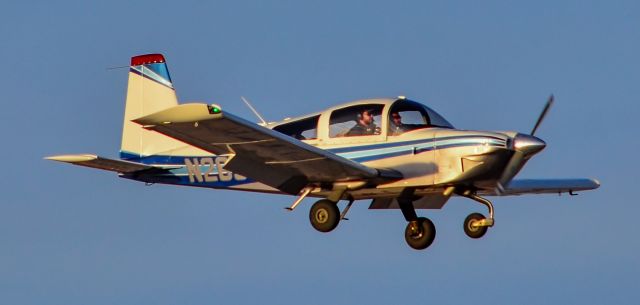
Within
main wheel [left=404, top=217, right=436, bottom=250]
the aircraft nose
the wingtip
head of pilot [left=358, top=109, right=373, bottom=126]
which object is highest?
head of pilot [left=358, top=109, right=373, bottom=126]

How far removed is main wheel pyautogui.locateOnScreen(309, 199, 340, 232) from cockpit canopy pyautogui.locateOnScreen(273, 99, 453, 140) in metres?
1.15

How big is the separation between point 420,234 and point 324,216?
1769 mm

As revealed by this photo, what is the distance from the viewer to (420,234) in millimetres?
23750

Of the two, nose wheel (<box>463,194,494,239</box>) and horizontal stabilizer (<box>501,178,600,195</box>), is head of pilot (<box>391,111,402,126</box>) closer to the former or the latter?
nose wheel (<box>463,194,494,239</box>)

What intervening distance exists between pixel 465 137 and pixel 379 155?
56.7 inches

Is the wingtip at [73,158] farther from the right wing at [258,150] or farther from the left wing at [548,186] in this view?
the left wing at [548,186]

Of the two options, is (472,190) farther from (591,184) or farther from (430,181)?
(591,184)

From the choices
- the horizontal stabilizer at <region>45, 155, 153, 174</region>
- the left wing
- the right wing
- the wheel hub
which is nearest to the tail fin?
the horizontal stabilizer at <region>45, 155, 153, 174</region>

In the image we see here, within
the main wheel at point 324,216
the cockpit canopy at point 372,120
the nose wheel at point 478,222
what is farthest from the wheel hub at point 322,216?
the nose wheel at point 478,222

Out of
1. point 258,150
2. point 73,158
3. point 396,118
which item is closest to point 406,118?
point 396,118

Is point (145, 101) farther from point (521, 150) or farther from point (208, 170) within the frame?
point (521, 150)

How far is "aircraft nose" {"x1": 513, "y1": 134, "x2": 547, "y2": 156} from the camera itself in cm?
2203

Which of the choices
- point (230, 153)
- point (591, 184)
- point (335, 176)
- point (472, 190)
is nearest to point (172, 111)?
point (230, 153)

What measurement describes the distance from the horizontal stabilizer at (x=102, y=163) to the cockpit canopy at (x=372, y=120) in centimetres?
318
